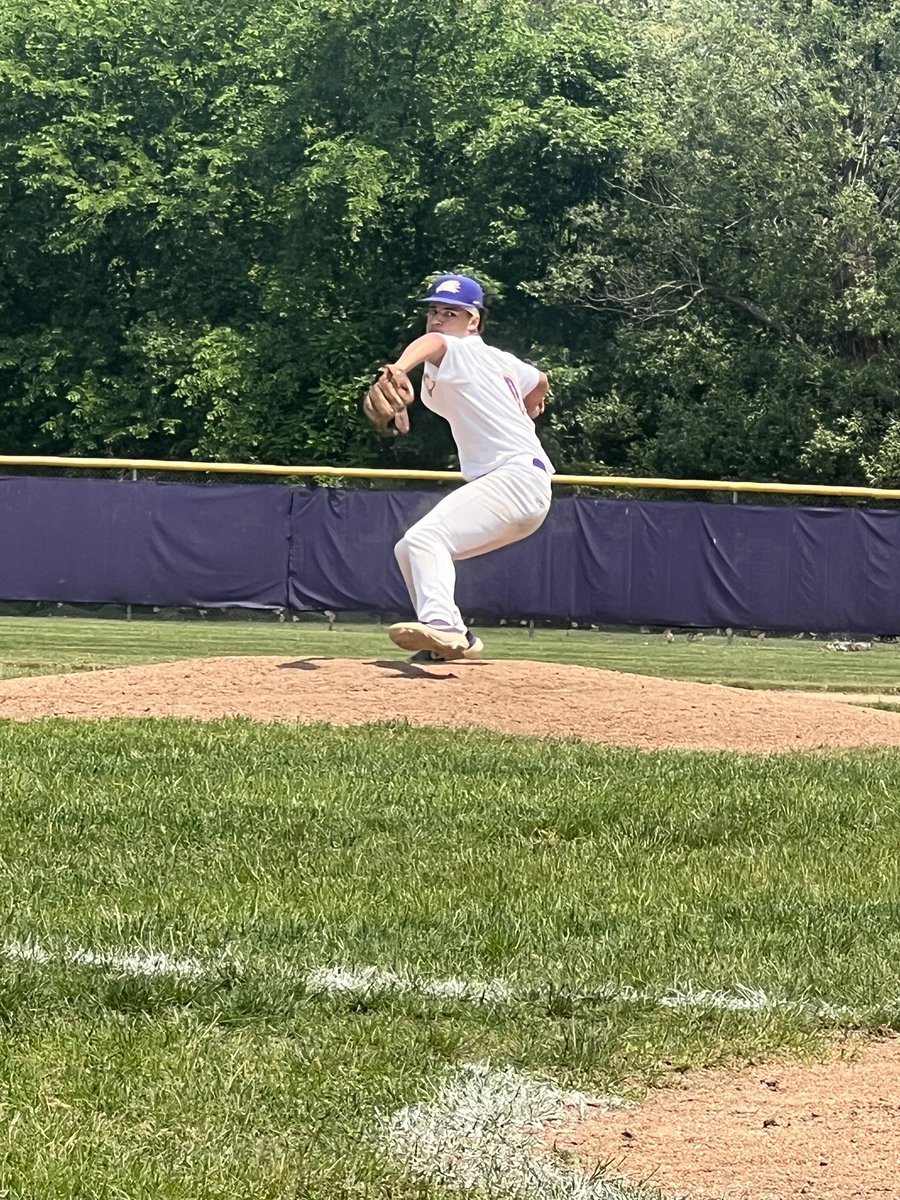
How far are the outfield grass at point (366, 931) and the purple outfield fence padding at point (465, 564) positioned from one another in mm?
12146

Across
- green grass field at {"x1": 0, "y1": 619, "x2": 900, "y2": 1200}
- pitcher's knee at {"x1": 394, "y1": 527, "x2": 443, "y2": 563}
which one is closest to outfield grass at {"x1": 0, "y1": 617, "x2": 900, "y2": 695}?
pitcher's knee at {"x1": 394, "y1": 527, "x2": 443, "y2": 563}

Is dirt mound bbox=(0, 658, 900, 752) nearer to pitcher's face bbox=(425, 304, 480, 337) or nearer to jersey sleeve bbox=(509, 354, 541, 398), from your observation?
jersey sleeve bbox=(509, 354, 541, 398)

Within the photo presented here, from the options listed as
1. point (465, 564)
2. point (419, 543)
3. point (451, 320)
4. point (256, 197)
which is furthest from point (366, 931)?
point (256, 197)

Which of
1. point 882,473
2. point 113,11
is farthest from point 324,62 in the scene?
point 882,473

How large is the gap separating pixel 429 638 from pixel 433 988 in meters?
5.05

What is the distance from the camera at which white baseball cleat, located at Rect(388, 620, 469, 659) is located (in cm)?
864

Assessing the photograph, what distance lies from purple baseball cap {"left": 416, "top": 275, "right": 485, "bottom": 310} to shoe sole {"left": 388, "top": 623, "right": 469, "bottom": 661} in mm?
1843

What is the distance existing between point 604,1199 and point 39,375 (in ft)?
95.9

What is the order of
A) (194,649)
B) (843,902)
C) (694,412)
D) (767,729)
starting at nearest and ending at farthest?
(843,902) < (767,729) < (194,649) < (694,412)

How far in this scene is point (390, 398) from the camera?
8445 millimetres

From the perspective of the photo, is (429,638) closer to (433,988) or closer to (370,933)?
(370,933)

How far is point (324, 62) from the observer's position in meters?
31.5

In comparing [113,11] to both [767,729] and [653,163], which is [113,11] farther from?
[767,729]

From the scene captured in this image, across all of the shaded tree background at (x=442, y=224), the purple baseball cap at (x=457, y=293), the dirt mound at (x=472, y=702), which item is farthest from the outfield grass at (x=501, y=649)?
the shaded tree background at (x=442, y=224)
